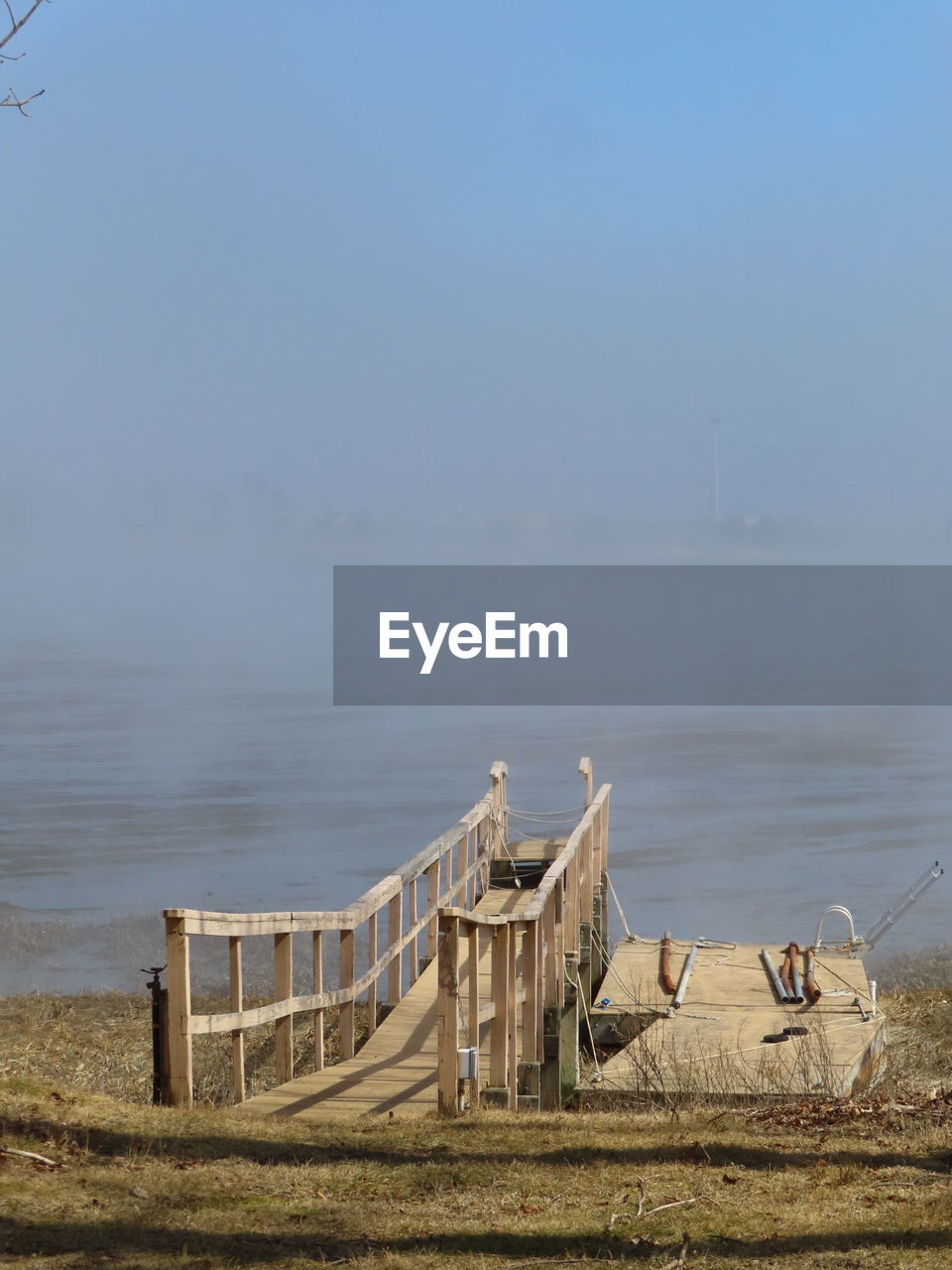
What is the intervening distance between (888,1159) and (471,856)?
40.7ft

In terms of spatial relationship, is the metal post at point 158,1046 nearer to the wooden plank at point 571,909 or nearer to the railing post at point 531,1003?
the railing post at point 531,1003

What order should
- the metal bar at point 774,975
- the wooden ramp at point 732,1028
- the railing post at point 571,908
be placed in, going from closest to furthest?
the wooden ramp at point 732,1028 → the railing post at point 571,908 → the metal bar at point 774,975

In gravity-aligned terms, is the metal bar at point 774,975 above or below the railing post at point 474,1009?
below

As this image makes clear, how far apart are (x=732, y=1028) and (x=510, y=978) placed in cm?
702

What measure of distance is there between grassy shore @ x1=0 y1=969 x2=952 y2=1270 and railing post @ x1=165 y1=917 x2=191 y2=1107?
0.93 feet

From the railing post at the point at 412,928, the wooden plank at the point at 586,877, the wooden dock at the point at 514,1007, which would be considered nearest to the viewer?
the wooden dock at the point at 514,1007

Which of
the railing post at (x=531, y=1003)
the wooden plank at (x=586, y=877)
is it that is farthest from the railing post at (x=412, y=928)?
the wooden plank at (x=586, y=877)

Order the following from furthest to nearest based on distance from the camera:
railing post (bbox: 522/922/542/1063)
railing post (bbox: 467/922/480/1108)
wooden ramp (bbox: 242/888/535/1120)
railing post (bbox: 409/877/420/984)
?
1. railing post (bbox: 409/877/420/984)
2. railing post (bbox: 522/922/542/1063)
3. wooden ramp (bbox: 242/888/535/1120)
4. railing post (bbox: 467/922/480/1108)

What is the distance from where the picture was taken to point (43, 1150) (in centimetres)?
700

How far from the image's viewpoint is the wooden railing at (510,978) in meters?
8.97

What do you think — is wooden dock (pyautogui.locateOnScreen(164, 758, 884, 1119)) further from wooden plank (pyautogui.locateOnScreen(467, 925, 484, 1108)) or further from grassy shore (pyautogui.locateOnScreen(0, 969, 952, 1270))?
grassy shore (pyautogui.locateOnScreen(0, 969, 952, 1270))

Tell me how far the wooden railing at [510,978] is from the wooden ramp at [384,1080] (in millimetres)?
359

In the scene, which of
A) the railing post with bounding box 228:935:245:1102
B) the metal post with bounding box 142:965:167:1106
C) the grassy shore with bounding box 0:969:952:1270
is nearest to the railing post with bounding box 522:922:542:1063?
the grassy shore with bounding box 0:969:952:1270

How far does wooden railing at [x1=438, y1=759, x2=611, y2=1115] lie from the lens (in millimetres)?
8969
